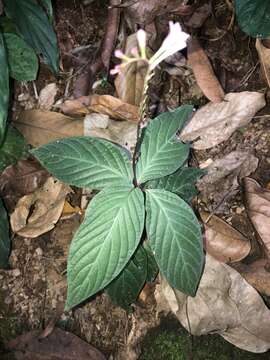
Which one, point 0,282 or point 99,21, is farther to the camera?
point 99,21

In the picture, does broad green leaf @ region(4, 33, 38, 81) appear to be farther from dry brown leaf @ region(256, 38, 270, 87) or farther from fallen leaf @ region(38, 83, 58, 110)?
dry brown leaf @ region(256, 38, 270, 87)

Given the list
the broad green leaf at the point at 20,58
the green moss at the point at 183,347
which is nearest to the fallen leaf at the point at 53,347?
the green moss at the point at 183,347

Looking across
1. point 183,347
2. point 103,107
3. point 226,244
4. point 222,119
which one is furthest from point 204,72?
point 183,347

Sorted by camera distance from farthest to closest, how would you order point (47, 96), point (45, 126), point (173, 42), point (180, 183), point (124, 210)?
point (47, 96) < point (45, 126) < point (180, 183) < point (124, 210) < point (173, 42)

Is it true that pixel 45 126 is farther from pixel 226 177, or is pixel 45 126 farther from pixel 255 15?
pixel 255 15

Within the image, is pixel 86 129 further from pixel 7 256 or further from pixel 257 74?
pixel 257 74

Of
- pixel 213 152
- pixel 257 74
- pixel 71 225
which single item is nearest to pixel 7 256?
pixel 71 225
